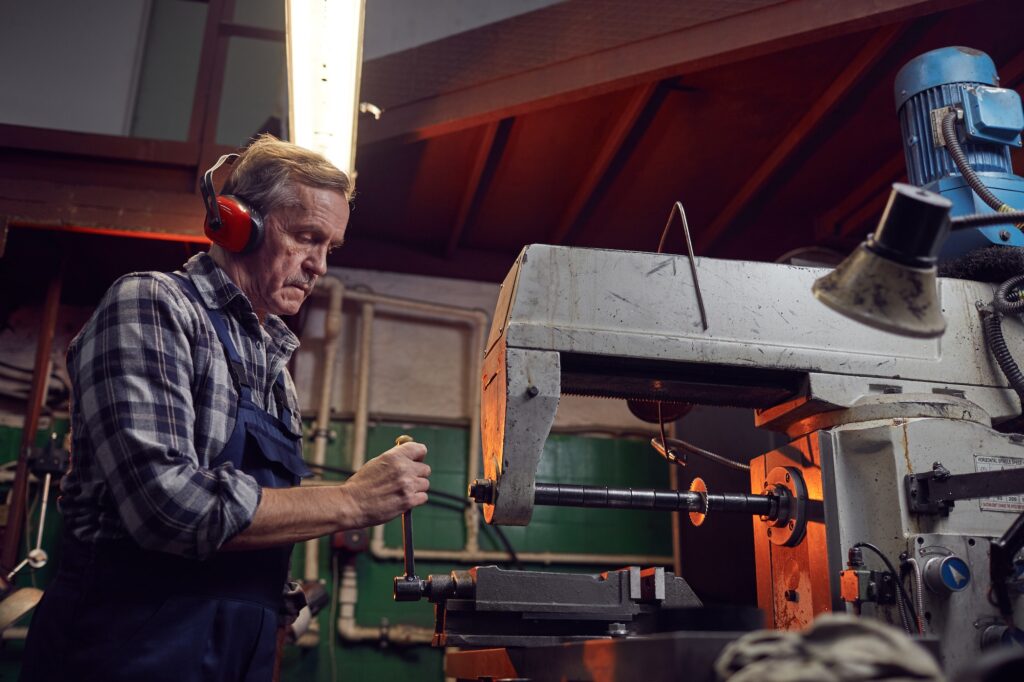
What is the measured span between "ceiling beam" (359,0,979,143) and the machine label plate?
134cm

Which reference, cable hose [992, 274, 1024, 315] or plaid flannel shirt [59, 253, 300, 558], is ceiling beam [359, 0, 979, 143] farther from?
plaid flannel shirt [59, 253, 300, 558]

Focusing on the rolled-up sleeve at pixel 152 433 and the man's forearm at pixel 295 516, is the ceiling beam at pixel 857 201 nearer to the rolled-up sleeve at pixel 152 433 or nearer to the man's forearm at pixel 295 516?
the man's forearm at pixel 295 516

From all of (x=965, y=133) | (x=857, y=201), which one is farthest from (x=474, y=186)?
(x=965, y=133)

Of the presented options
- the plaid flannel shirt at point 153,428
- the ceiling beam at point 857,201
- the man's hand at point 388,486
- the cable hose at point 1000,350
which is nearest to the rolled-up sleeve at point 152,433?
the plaid flannel shirt at point 153,428

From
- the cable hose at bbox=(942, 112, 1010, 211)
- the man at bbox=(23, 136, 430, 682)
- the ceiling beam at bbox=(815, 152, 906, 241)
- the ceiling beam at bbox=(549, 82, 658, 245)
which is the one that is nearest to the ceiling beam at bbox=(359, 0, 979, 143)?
the ceiling beam at bbox=(549, 82, 658, 245)

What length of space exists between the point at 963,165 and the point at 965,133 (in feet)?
0.42

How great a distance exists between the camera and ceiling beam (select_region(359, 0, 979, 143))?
2.16 metres

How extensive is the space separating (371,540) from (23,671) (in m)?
2.05

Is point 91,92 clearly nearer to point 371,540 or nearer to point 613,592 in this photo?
point 371,540

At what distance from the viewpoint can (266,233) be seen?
1581mm

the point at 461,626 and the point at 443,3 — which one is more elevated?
the point at 443,3

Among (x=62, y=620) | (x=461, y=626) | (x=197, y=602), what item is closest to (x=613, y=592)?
(x=461, y=626)

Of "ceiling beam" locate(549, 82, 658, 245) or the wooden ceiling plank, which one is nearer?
"ceiling beam" locate(549, 82, 658, 245)

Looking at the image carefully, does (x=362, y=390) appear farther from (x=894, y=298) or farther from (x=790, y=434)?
(x=894, y=298)
